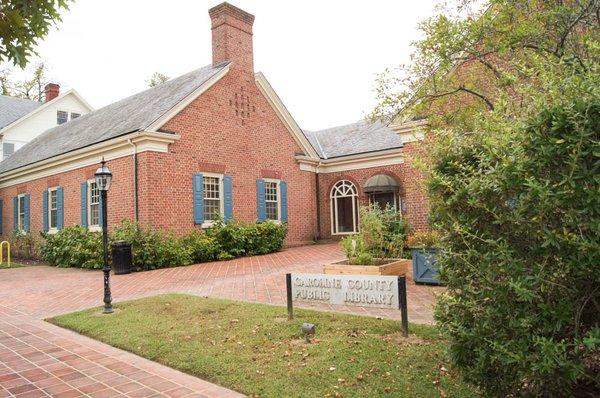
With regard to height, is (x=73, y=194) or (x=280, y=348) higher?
(x=73, y=194)

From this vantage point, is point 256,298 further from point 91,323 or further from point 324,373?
point 324,373

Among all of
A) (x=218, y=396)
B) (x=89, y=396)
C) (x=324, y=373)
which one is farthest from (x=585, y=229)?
(x=89, y=396)

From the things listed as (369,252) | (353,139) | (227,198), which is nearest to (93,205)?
(227,198)

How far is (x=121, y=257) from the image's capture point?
1243cm

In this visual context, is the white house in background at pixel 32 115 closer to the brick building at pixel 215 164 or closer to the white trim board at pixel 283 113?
the brick building at pixel 215 164

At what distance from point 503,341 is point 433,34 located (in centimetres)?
574

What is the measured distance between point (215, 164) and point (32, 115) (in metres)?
18.5

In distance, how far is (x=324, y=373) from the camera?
13.7ft

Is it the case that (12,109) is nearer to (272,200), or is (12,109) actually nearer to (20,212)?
(20,212)

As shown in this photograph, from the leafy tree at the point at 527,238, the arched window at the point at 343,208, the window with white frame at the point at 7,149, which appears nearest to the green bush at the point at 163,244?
the arched window at the point at 343,208

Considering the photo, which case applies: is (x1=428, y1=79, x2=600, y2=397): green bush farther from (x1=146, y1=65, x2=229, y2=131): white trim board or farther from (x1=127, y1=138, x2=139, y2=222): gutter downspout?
(x1=127, y1=138, x2=139, y2=222): gutter downspout

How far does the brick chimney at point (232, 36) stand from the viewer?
1691cm

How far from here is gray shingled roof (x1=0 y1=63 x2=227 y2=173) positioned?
49.5ft

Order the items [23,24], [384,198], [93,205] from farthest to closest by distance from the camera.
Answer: [384,198], [93,205], [23,24]
